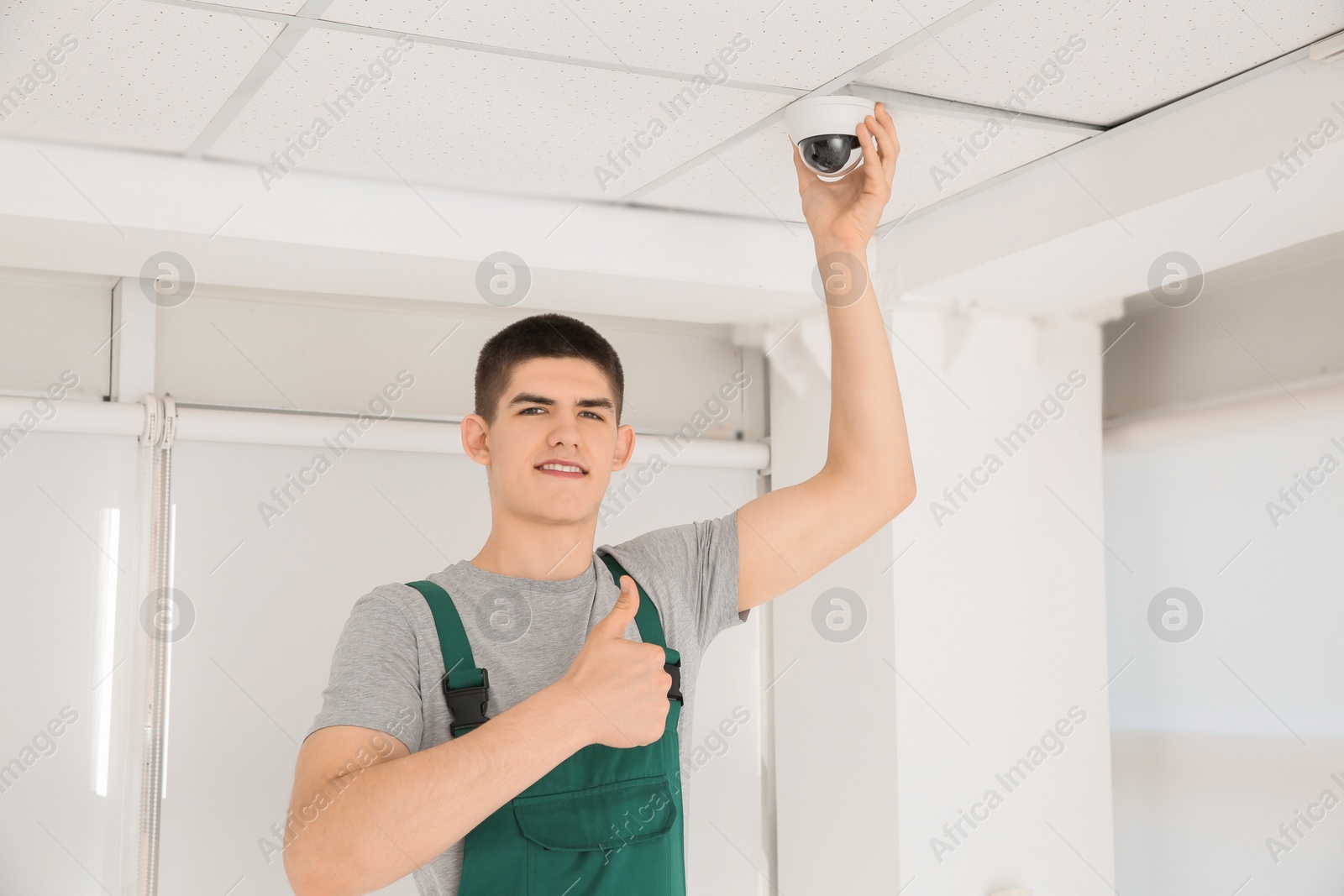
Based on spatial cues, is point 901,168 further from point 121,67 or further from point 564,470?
point 121,67

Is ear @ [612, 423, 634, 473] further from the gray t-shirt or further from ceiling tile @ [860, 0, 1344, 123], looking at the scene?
ceiling tile @ [860, 0, 1344, 123]

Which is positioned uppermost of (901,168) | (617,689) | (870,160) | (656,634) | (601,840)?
(901,168)

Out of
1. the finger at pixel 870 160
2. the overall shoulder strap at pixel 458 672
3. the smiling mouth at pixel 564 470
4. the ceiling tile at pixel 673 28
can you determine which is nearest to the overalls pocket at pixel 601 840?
the overall shoulder strap at pixel 458 672

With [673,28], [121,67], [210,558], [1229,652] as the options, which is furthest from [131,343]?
[1229,652]

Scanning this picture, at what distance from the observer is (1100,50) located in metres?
1.53

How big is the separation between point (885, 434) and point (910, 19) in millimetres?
484

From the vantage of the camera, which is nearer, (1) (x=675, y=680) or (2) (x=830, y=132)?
(1) (x=675, y=680)

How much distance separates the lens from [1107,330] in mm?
2496

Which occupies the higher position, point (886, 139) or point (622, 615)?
point (886, 139)

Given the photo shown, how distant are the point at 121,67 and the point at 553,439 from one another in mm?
720

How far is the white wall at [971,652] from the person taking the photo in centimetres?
219

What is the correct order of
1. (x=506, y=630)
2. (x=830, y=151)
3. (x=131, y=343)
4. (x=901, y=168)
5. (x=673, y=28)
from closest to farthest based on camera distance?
(x=506, y=630) < (x=673, y=28) < (x=830, y=151) < (x=901, y=168) < (x=131, y=343)

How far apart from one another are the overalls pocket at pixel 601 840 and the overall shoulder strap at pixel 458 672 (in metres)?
0.11

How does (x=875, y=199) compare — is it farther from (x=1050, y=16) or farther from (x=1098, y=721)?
(x=1098, y=721)
